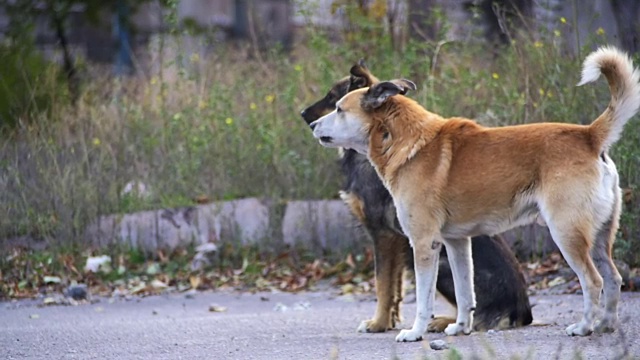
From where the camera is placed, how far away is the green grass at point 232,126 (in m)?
11.7

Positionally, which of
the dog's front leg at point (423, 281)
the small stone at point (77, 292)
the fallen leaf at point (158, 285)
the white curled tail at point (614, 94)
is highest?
the white curled tail at point (614, 94)

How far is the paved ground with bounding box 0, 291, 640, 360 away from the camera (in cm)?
673

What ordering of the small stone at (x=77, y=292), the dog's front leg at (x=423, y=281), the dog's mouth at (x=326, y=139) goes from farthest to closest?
the small stone at (x=77, y=292) < the dog's mouth at (x=326, y=139) < the dog's front leg at (x=423, y=281)

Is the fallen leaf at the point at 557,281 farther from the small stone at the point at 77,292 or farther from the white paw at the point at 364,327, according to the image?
the small stone at the point at 77,292

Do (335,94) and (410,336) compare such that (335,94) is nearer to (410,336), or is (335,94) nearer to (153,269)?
(410,336)

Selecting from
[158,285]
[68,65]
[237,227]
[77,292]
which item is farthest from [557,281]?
[68,65]

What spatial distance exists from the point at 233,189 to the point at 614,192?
6.62 meters

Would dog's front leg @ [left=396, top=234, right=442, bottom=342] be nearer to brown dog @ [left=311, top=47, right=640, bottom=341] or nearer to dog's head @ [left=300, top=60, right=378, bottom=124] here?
brown dog @ [left=311, top=47, right=640, bottom=341]

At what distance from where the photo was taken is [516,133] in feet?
23.1

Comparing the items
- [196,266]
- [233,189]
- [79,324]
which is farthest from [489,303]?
[233,189]

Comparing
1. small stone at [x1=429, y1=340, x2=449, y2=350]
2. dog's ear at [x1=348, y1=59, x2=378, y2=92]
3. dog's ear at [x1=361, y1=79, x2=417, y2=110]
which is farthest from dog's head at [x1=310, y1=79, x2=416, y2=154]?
small stone at [x1=429, y1=340, x2=449, y2=350]

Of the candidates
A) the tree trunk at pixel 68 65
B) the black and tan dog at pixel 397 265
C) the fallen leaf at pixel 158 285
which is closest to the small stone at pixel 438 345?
the black and tan dog at pixel 397 265

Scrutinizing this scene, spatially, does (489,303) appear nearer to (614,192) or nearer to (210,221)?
(614,192)

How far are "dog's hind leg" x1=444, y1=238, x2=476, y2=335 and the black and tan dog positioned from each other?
0.40 metres
